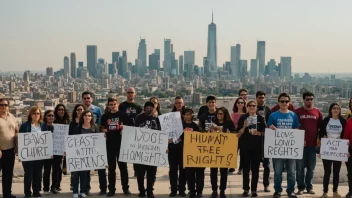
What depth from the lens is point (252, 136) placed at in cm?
831

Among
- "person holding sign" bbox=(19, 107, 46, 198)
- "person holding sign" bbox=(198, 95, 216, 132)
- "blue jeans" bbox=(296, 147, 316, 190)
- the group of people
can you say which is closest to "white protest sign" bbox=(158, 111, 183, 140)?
the group of people

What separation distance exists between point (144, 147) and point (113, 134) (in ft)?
1.91

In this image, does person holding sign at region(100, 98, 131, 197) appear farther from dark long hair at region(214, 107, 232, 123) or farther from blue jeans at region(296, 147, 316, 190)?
blue jeans at region(296, 147, 316, 190)

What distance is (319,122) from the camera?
8.52m

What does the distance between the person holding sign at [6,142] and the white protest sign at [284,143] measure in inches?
166

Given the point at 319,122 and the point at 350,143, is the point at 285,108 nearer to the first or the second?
the point at 319,122

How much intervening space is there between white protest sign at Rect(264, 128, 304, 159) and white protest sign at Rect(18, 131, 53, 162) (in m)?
3.67

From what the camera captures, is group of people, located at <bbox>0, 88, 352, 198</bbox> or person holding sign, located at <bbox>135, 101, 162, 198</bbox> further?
person holding sign, located at <bbox>135, 101, 162, 198</bbox>

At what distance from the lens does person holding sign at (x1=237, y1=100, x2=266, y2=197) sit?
830 cm

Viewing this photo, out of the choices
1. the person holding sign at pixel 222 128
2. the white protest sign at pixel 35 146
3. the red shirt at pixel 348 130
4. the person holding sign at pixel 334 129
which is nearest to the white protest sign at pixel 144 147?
the person holding sign at pixel 222 128

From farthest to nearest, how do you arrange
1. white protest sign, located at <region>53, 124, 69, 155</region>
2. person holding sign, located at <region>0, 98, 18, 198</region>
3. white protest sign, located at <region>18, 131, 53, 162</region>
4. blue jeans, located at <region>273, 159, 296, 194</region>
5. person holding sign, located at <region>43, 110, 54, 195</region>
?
1. white protest sign, located at <region>53, 124, 69, 155</region>
2. person holding sign, located at <region>43, 110, 54, 195</region>
3. blue jeans, located at <region>273, 159, 296, 194</region>
4. white protest sign, located at <region>18, 131, 53, 162</region>
5. person holding sign, located at <region>0, 98, 18, 198</region>

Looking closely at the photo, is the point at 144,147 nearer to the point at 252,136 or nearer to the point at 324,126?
the point at 252,136

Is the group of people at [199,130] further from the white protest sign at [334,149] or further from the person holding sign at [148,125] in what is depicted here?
the white protest sign at [334,149]

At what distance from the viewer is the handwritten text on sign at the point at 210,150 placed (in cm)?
839
